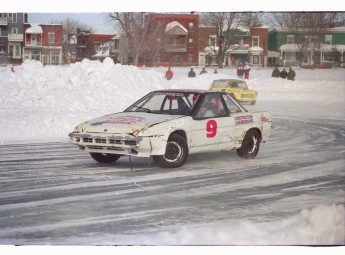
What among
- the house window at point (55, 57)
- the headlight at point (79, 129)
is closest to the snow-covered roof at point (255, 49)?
the headlight at point (79, 129)

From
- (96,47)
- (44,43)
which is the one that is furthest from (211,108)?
(44,43)

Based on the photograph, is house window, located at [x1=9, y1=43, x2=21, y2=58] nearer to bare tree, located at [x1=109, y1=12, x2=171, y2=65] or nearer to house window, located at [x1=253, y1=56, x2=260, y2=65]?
bare tree, located at [x1=109, y1=12, x2=171, y2=65]

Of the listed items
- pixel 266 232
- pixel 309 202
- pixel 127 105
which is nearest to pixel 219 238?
pixel 266 232

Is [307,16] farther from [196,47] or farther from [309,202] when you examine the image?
[309,202]

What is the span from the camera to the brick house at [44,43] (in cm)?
856

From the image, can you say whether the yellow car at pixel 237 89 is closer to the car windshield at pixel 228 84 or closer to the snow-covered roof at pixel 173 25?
the car windshield at pixel 228 84

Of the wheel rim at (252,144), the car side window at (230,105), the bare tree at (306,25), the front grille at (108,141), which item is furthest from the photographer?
the wheel rim at (252,144)

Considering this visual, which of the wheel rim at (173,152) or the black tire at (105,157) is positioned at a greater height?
the wheel rim at (173,152)

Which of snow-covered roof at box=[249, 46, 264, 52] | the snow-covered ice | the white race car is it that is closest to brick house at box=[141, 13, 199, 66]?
the snow-covered ice

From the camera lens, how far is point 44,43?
8766 mm

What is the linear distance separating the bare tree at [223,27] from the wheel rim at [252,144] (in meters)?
1.03

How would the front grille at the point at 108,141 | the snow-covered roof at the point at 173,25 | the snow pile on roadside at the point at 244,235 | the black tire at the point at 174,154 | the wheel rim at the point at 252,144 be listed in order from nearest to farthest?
the snow pile on roadside at the point at 244,235 < the front grille at the point at 108,141 < the black tire at the point at 174,154 < the snow-covered roof at the point at 173,25 < the wheel rim at the point at 252,144

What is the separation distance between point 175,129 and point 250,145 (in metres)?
1.10

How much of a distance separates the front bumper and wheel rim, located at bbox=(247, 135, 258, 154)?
1.22 metres
